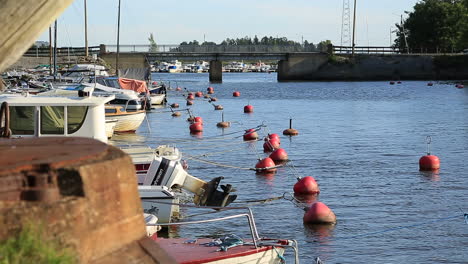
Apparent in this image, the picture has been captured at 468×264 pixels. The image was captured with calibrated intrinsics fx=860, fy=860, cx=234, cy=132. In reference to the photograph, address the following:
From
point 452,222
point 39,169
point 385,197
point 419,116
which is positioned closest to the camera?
point 39,169

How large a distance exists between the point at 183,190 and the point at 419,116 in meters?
41.6

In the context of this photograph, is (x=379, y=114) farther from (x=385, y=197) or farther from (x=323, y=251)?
(x=323, y=251)

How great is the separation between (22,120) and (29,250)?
1461 cm

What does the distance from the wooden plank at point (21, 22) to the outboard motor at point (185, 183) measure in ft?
44.6

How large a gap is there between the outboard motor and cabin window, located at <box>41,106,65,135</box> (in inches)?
80.6

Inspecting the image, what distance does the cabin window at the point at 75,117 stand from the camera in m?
17.8

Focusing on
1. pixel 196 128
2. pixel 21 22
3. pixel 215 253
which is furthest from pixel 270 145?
pixel 21 22

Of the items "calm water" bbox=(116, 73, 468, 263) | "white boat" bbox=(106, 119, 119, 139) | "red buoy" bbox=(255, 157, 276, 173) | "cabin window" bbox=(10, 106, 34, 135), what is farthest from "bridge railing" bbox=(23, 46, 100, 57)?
"cabin window" bbox=(10, 106, 34, 135)

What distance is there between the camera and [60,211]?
3.83m

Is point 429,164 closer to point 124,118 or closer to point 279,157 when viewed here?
point 279,157

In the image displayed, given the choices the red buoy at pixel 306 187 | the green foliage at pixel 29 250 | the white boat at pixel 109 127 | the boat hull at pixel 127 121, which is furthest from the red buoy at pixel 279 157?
the green foliage at pixel 29 250

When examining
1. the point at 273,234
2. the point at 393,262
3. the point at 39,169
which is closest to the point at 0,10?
the point at 39,169

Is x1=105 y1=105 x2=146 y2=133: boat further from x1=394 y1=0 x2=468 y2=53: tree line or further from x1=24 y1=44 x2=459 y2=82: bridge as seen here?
x1=394 y1=0 x2=468 y2=53: tree line

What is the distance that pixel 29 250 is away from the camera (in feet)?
12.4
